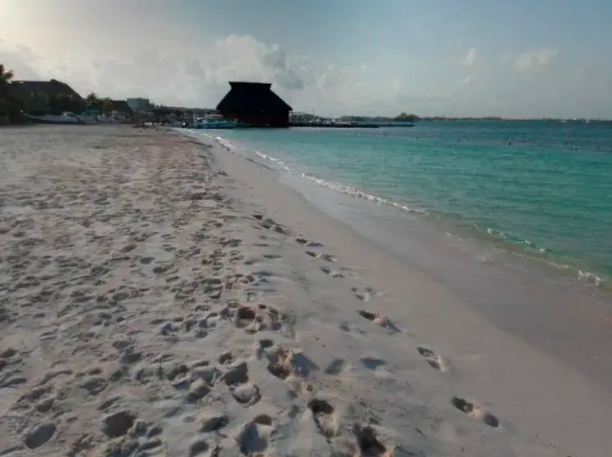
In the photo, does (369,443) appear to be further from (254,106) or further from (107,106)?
(107,106)

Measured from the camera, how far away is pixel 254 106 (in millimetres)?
101250

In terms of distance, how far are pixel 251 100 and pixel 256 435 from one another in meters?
105

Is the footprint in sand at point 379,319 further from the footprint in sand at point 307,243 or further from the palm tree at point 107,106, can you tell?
the palm tree at point 107,106

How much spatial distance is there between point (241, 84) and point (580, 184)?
310 feet

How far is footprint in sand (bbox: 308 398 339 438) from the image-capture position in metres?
2.47

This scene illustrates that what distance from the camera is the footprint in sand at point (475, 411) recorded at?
2.79 m

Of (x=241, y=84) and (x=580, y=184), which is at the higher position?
(x=241, y=84)

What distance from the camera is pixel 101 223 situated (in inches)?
265

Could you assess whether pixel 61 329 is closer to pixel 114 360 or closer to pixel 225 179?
pixel 114 360

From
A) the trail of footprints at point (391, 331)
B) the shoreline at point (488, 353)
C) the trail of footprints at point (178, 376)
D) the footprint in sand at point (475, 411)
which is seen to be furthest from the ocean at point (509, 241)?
the trail of footprints at point (178, 376)

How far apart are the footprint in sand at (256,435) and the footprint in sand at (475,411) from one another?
1.25 metres

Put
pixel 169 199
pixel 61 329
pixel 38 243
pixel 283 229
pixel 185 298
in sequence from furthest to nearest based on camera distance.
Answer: pixel 169 199 < pixel 283 229 < pixel 38 243 < pixel 185 298 < pixel 61 329

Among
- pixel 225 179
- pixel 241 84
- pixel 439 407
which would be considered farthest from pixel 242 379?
pixel 241 84

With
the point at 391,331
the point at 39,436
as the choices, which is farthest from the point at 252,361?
the point at 391,331
